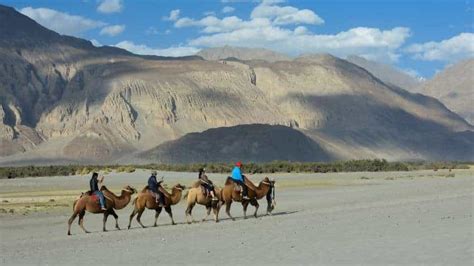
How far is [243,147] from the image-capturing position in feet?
379

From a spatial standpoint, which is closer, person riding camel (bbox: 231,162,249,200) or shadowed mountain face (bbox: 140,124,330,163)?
person riding camel (bbox: 231,162,249,200)

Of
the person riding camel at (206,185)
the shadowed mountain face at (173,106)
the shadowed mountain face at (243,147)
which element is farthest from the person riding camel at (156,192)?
the shadowed mountain face at (173,106)

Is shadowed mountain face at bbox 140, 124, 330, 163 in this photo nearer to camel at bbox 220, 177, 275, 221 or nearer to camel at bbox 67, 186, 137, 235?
camel at bbox 220, 177, 275, 221

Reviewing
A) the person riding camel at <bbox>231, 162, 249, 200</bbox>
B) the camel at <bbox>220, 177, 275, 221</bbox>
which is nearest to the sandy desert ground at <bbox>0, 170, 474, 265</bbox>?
the camel at <bbox>220, 177, 275, 221</bbox>

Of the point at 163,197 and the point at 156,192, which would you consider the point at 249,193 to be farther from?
the point at 156,192

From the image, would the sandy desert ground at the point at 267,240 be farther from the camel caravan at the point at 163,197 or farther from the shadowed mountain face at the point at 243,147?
the shadowed mountain face at the point at 243,147

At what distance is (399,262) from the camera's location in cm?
1177

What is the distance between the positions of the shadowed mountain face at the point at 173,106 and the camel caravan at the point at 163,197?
91.7 metres

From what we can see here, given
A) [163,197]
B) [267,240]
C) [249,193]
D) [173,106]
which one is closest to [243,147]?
[173,106]

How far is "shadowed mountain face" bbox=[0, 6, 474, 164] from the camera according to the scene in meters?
129

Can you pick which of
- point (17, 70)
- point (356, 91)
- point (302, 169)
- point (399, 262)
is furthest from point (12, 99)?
point (399, 262)

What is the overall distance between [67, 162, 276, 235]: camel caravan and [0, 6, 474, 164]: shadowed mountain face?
3611 inches

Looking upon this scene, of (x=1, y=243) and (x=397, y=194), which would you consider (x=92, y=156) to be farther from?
(x=1, y=243)

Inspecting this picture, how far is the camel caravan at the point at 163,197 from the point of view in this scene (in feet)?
69.8
